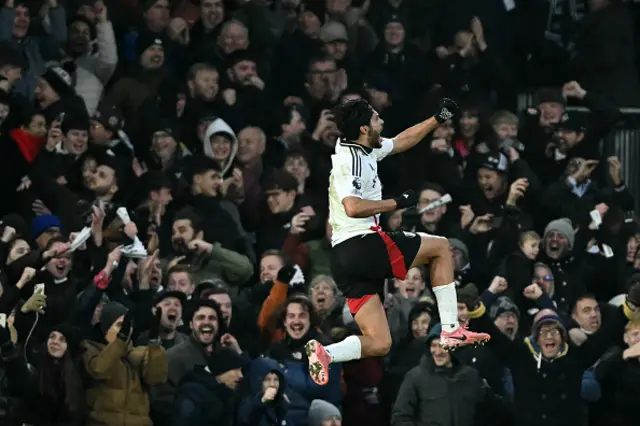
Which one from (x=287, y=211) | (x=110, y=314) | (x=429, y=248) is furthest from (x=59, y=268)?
(x=429, y=248)

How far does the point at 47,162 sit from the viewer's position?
17656 millimetres

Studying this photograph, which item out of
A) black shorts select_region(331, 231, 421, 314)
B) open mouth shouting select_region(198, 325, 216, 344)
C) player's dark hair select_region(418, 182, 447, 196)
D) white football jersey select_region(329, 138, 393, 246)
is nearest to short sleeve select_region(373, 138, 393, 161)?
white football jersey select_region(329, 138, 393, 246)

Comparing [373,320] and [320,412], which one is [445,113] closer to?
[373,320]

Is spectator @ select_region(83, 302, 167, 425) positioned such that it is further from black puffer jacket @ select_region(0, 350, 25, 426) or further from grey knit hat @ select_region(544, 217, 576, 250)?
grey knit hat @ select_region(544, 217, 576, 250)

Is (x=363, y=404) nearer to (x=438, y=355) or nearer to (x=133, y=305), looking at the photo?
(x=438, y=355)

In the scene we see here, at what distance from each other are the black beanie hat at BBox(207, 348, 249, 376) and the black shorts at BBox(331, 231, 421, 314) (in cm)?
258

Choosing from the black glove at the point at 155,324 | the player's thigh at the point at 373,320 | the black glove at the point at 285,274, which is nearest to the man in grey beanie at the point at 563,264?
the black glove at the point at 285,274

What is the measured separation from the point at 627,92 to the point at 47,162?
7.66 m

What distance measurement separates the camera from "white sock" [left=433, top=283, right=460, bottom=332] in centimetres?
1423

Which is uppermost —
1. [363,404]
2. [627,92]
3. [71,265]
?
[627,92]

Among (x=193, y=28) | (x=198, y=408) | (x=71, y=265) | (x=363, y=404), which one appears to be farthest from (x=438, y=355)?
(x=193, y=28)

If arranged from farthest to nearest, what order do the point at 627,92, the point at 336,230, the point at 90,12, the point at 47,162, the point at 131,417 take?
the point at 627,92, the point at 90,12, the point at 47,162, the point at 131,417, the point at 336,230

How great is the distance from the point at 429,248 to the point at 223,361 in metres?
3.00

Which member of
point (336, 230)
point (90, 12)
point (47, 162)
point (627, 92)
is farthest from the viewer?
point (627, 92)
